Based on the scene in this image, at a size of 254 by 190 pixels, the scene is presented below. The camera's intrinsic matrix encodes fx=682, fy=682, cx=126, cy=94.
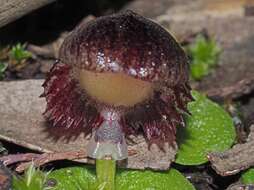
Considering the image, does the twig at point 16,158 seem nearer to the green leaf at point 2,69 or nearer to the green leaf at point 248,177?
the green leaf at point 2,69

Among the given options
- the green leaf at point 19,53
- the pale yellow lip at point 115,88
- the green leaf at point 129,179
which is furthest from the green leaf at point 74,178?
the green leaf at point 19,53

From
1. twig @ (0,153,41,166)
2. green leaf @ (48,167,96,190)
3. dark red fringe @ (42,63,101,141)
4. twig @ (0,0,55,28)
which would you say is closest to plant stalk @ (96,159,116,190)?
green leaf @ (48,167,96,190)

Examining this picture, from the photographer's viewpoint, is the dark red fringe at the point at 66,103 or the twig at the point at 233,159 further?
the twig at the point at 233,159

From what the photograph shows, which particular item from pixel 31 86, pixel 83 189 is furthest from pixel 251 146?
pixel 31 86

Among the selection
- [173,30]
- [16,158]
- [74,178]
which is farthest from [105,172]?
[173,30]

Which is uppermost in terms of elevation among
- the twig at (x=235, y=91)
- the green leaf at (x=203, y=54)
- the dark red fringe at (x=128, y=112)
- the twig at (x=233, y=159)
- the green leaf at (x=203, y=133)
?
the dark red fringe at (x=128, y=112)

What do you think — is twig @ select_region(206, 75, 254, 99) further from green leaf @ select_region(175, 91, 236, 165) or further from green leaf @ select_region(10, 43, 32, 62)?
green leaf @ select_region(10, 43, 32, 62)
